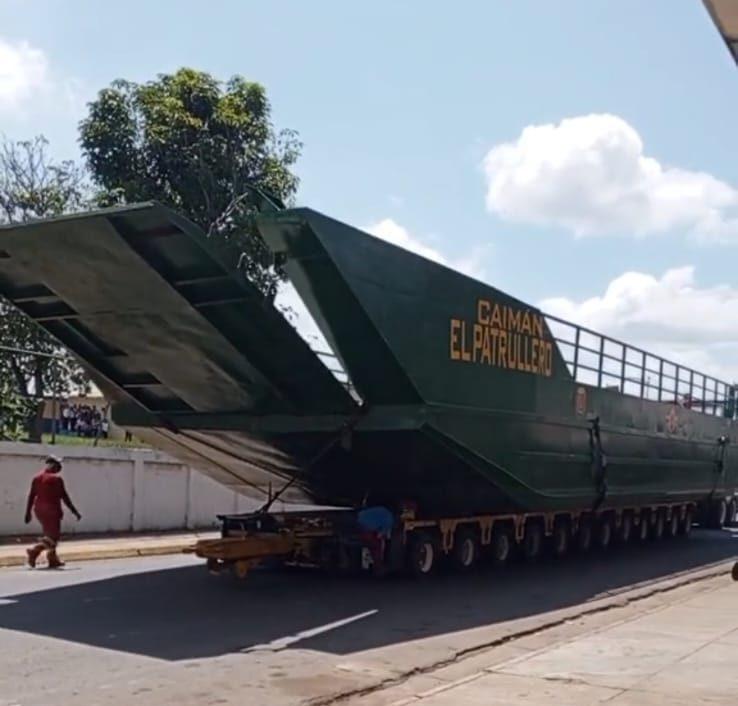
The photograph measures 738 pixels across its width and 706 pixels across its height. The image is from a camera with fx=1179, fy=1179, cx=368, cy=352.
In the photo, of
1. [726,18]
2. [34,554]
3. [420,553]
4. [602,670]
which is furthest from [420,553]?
[726,18]

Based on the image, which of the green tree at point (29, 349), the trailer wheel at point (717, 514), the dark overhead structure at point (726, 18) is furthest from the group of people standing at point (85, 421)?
the dark overhead structure at point (726, 18)

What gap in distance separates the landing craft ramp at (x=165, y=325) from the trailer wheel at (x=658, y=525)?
1162cm

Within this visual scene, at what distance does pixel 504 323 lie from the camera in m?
16.0

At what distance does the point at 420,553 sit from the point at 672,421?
986 cm

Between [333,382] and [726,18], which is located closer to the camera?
[726,18]

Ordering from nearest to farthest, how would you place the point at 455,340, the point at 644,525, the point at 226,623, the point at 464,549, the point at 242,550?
the point at 226,623, the point at 242,550, the point at 455,340, the point at 464,549, the point at 644,525

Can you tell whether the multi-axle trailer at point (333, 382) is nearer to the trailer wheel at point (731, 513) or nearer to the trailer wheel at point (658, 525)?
the trailer wheel at point (658, 525)

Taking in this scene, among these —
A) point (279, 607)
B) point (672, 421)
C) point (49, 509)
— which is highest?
point (672, 421)

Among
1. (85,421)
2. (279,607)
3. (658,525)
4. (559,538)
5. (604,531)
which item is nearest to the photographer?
(279,607)

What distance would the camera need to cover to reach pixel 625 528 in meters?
23.0

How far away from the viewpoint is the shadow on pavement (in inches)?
421

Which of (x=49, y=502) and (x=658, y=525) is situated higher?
(x=49, y=502)

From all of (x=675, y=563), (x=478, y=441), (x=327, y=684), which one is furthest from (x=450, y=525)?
(x=327, y=684)

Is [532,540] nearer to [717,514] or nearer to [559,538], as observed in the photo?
[559,538]
